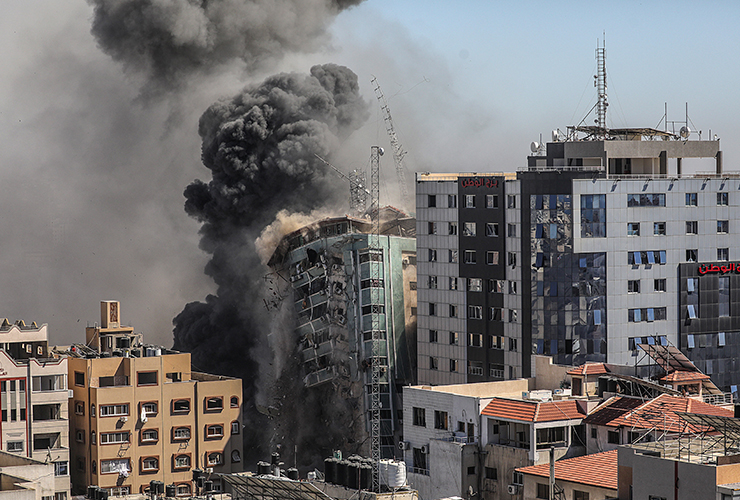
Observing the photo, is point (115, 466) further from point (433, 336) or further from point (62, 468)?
point (433, 336)

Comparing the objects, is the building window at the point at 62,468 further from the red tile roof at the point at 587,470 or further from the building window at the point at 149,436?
the red tile roof at the point at 587,470

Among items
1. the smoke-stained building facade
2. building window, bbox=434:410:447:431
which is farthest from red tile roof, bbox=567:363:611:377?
the smoke-stained building facade

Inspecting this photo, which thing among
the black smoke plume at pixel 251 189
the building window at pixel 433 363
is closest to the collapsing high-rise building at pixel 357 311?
the building window at pixel 433 363

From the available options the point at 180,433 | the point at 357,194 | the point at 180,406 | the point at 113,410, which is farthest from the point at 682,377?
the point at 357,194

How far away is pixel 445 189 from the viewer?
69.1m

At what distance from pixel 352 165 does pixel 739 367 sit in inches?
1100

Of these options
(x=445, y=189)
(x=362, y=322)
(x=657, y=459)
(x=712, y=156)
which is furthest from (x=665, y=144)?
(x=657, y=459)

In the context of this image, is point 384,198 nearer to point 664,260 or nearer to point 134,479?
point 664,260

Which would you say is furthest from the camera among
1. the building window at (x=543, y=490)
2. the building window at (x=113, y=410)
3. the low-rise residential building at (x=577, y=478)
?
the building window at (x=113, y=410)

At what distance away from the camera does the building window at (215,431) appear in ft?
204

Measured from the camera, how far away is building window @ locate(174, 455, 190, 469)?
61250 millimetres

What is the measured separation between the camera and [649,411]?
4384cm

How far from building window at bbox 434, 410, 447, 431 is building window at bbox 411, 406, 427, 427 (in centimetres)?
64

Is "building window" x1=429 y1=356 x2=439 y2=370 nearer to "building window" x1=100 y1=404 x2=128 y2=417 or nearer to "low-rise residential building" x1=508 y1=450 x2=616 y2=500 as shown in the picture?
"building window" x1=100 y1=404 x2=128 y2=417
